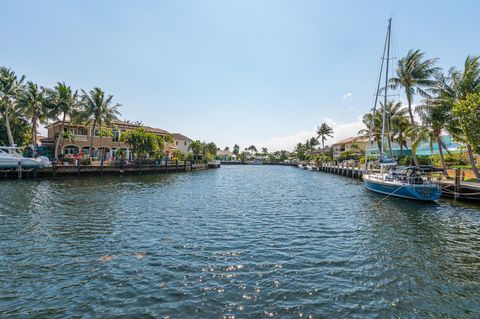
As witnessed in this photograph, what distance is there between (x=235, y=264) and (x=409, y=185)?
20421mm

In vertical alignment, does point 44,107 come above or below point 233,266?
above

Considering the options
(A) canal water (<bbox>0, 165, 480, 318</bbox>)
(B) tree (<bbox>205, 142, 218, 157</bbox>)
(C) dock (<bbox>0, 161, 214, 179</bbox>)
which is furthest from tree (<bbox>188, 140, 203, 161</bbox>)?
(A) canal water (<bbox>0, 165, 480, 318</bbox>)

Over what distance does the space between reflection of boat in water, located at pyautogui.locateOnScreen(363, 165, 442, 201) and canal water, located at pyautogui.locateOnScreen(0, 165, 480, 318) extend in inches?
157

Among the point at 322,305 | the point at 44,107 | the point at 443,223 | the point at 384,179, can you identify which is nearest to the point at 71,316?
the point at 322,305

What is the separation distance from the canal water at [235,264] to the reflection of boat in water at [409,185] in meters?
4.00

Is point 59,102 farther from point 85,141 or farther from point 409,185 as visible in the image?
point 409,185

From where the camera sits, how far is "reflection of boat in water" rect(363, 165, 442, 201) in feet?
76.5

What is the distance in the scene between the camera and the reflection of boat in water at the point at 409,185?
918 inches

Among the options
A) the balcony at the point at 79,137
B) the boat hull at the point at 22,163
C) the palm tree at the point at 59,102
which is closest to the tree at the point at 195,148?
the balcony at the point at 79,137

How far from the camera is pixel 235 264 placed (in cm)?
1020

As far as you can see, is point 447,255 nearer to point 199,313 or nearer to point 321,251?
point 321,251

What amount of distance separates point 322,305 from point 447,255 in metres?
7.60

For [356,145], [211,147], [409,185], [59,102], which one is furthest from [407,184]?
A: [211,147]

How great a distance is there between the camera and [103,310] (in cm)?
710
